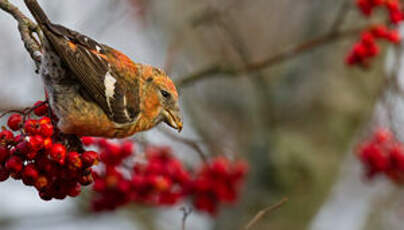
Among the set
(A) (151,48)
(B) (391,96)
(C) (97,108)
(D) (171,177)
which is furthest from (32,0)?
(A) (151,48)

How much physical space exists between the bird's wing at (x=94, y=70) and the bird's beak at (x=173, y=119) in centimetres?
15

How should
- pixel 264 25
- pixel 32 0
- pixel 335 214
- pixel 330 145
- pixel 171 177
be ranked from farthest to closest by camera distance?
1. pixel 335 214
2. pixel 264 25
3. pixel 330 145
4. pixel 171 177
5. pixel 32 0

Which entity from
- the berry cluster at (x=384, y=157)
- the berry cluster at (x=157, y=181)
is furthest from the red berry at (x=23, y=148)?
the berry cluster at (x=384, y=157)

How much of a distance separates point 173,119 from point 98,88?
1.26 feet

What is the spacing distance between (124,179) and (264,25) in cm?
403

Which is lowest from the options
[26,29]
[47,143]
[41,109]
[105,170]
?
[47,143]

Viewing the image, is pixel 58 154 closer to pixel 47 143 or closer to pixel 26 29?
pixel 47 143

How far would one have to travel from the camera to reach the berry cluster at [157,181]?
3.16 m

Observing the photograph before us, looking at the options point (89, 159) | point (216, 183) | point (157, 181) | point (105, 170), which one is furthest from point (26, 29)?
point (216, 183)

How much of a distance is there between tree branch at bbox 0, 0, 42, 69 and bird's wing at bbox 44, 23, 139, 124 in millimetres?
58

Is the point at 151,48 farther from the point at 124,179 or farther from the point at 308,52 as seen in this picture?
the point at 124,179

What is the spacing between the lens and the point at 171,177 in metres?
3.45

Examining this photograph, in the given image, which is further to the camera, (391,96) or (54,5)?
(54,5)

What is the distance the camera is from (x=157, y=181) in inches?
129
